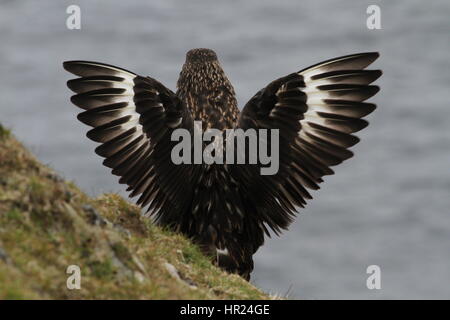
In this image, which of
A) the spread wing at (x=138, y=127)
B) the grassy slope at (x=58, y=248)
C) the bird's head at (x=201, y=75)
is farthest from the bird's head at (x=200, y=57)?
the grassy slope at (x=58, y=248)

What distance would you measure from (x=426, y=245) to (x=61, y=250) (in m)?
40.5

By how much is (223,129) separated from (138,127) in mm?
1105

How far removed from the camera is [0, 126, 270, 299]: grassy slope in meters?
9.36

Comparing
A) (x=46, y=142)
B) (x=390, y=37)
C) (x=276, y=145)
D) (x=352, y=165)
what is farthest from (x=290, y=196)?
(x=390, y=37)

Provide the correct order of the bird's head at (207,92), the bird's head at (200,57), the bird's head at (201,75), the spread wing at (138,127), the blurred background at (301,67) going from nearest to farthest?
1. the spread wing at (138,127)
2. the bird's head at (207,92)
3. the bird's head at (201,75)
4. the bird's head at (200,57)
5. the blurred background at (301,67)

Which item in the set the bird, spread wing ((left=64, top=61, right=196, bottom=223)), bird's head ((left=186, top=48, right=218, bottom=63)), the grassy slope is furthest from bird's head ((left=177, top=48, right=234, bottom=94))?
the grassy slope

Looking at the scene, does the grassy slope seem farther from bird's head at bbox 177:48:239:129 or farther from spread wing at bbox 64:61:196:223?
bird's head at bbox 177:48:239:129

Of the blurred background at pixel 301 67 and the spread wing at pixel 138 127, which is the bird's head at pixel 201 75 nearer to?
the spread wing at pixel 138 127

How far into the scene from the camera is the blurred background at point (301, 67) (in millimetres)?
46938

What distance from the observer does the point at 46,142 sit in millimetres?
50281

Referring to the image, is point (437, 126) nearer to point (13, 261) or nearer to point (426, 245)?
point (426, 245)

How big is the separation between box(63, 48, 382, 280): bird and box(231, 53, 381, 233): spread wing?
0.01m

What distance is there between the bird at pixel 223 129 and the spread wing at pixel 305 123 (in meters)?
0.01
